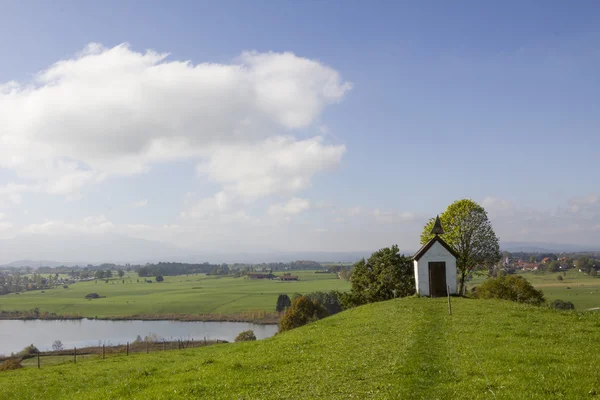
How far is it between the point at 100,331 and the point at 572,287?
134574 millimetres

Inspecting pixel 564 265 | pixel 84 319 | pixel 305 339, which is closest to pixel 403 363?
pixel 305 339

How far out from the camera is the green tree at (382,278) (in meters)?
48.8

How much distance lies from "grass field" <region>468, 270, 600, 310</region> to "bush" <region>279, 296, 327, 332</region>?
151 feet

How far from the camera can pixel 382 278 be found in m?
50.1

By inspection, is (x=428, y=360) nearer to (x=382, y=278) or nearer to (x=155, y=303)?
(x=382, y=278)

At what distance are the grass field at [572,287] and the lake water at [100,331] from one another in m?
68.9

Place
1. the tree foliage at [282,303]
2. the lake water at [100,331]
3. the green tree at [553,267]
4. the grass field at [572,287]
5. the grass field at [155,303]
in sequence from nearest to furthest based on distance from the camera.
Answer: the grass field at [572,287] < the lake water at [100,331] < the tree foliage at [282,303] < the grass field at [155,303] < the green tree at [553,267]

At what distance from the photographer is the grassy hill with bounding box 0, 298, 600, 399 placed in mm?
13414

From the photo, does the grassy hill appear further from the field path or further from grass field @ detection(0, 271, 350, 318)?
grass field @ detection(0, 271, 350, 318)

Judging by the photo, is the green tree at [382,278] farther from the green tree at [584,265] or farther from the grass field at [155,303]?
the green tree at [584,265]

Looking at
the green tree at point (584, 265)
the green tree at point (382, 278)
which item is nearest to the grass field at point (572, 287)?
the green tree at point (584, 265)

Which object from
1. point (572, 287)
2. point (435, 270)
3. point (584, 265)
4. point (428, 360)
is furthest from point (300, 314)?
point (584, 265)

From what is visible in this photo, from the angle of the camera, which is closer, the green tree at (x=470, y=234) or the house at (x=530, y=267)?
the green tree at (x=470, y=234)

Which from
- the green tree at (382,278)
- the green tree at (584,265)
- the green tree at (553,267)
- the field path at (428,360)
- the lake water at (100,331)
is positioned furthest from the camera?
the green tree at (553,267)
